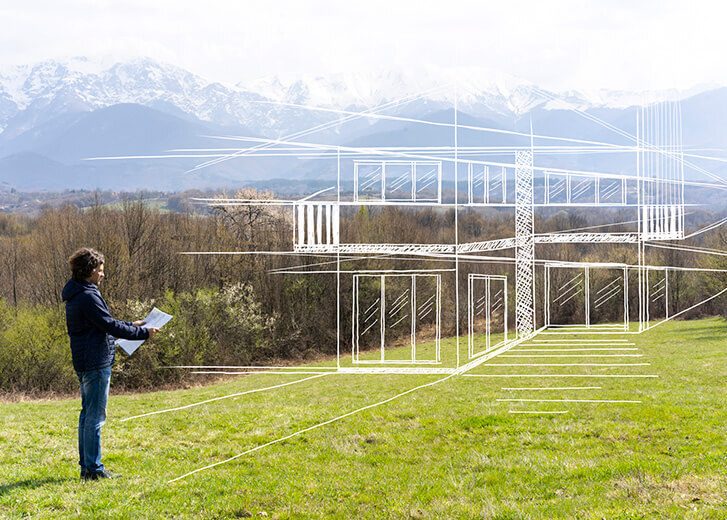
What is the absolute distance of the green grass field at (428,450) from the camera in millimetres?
7027

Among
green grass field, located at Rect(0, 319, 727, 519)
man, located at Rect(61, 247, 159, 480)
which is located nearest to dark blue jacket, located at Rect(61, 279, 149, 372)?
man, located at Rect(61, 247, 159, 480)

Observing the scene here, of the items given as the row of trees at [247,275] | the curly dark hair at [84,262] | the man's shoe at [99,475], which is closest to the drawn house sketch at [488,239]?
the row of trees at [247,275]

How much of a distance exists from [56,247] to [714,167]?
13746mm

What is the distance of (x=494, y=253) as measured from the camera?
7828mm

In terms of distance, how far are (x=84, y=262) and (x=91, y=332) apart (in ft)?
2.26

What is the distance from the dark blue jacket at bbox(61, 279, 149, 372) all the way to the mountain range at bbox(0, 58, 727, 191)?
205 centimetres

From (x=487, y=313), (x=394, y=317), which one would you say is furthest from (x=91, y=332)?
(x=487, y=313)

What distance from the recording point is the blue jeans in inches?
294

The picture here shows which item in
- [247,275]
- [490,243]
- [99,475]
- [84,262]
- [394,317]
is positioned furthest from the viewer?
[247,275]

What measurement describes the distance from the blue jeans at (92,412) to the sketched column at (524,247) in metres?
4.22

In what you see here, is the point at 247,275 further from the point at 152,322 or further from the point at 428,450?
the point at 428,450

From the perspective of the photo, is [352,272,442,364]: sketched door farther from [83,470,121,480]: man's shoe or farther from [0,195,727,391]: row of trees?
[83,470,121,480]: man's shoe

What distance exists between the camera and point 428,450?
8984 millimetres

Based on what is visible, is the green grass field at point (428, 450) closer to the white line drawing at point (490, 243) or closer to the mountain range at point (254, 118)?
the white line drawing at point (490, 243)
